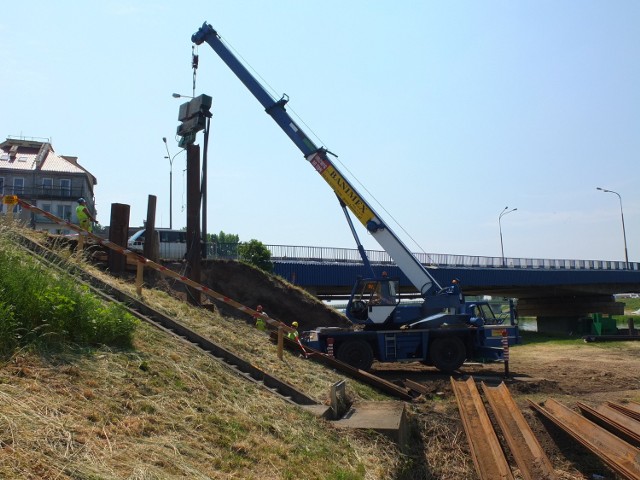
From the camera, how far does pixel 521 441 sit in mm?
9258

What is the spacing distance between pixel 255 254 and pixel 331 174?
475 inches

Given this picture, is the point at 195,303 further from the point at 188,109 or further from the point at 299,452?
the point at 299,452

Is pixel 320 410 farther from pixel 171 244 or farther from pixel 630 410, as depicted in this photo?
pixel 171 244

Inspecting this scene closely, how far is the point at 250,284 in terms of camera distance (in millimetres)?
29344

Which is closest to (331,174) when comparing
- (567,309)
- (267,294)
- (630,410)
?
(267,294)

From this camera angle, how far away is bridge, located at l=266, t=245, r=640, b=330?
35406 millimetres

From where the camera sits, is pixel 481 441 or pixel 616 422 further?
pixel 616 422

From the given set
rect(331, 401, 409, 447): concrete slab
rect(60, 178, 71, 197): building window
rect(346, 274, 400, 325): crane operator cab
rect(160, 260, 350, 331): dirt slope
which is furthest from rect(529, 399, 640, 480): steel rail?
rect(60, 178, 71, 197): building window

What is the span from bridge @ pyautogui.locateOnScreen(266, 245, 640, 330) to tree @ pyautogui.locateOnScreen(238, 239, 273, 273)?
1.65m

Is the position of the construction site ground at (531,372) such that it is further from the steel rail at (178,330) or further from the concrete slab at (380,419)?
the steel rail at (178,330)

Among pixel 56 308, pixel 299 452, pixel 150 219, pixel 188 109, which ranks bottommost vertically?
pixel 299 452

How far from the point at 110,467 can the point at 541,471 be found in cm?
561

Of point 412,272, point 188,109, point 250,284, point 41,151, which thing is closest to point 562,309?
point 250,284

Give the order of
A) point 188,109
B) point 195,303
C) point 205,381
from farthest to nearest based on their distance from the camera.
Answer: point 188,109
point 195,303
point 205,381
